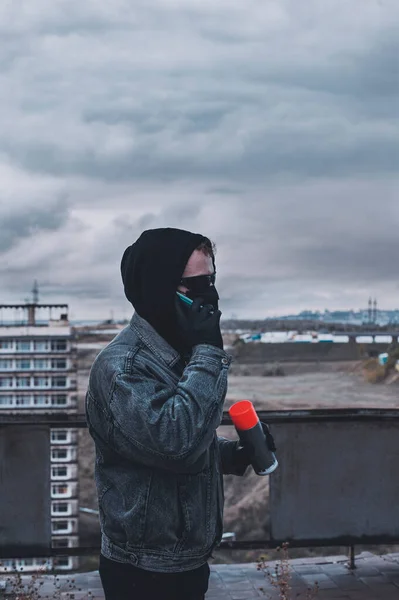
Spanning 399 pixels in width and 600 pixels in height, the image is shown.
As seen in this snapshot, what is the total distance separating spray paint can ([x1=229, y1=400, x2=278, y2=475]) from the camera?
249 centimetres

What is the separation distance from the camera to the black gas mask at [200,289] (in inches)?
92.1

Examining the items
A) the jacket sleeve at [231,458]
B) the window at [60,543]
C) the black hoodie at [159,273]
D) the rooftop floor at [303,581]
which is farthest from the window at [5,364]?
the black hoodie at [159,273]

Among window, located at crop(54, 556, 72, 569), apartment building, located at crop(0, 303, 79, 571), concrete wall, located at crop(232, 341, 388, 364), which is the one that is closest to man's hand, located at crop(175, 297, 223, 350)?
window, located at crop(54, 556, 72, 569)

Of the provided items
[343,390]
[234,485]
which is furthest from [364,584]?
[343,390]

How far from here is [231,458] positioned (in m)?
2.59

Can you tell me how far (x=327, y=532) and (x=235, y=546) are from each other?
632 millimetres

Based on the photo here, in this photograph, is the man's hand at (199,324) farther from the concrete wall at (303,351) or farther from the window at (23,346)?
the concrete wall at (303,351)

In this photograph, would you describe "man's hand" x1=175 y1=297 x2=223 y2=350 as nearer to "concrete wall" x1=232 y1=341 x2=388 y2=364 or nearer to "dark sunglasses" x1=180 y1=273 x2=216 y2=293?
"dark sunglasses" x1=180 y1=273 x2=216 y2=293

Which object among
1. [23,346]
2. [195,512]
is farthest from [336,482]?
[23,346]

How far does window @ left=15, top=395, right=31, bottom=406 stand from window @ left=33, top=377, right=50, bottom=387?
1.31 meters

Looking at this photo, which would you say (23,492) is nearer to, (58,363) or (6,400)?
(58,363)

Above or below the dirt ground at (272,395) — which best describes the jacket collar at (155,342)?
above

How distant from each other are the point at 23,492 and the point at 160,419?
132 inches

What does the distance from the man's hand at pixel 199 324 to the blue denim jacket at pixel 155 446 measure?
1.1 inches
